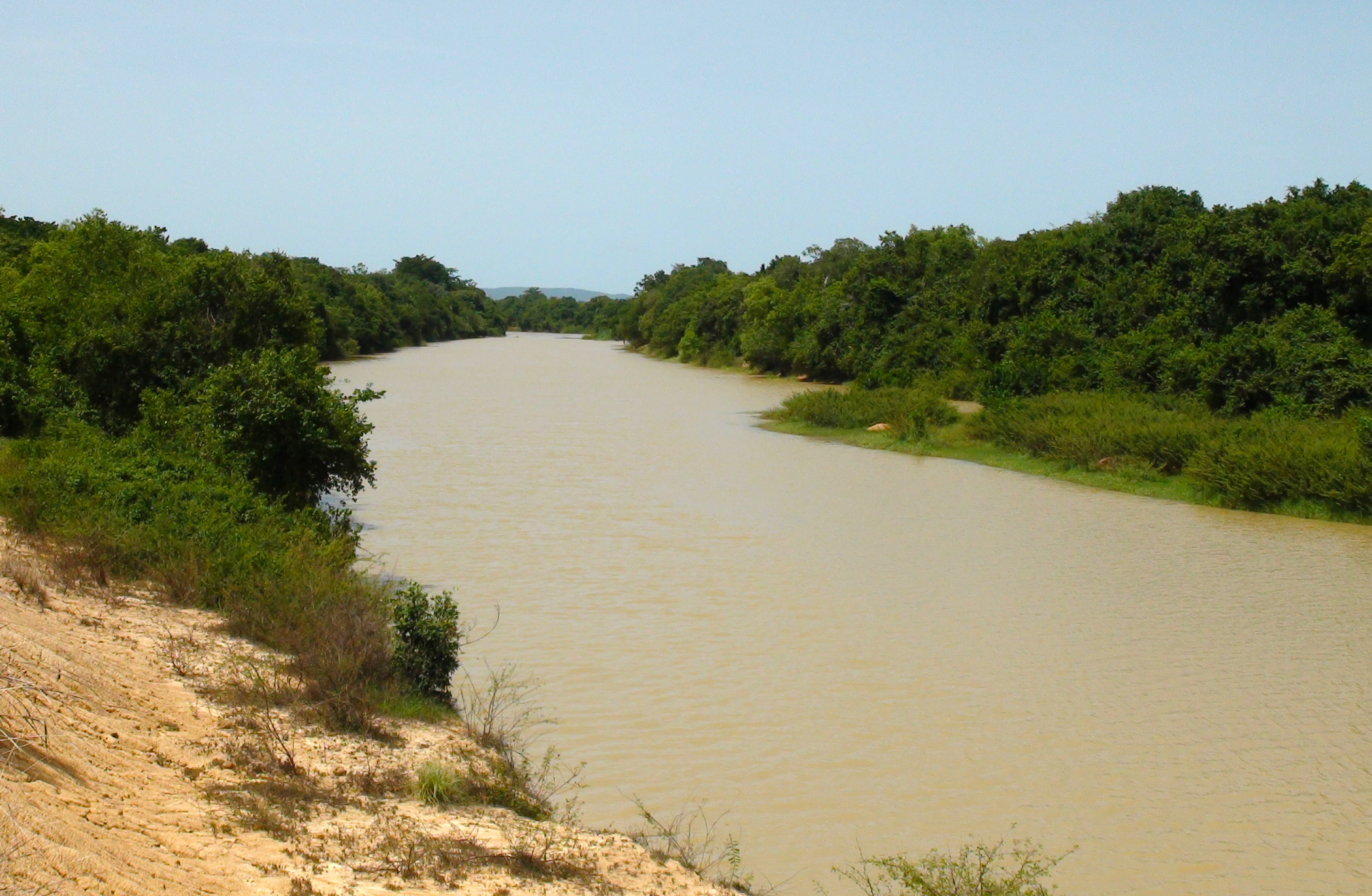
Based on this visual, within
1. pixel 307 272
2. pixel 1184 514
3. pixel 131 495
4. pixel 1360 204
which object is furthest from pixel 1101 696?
pixel 307 272

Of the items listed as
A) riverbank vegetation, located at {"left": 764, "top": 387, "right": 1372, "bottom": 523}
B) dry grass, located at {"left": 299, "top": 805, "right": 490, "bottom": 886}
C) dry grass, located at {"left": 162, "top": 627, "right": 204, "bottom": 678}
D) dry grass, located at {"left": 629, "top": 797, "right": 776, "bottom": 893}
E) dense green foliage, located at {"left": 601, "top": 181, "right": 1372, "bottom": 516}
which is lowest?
dry grass, located at {"left": 629, "top": 797, "right": 776, "bottom": 893}

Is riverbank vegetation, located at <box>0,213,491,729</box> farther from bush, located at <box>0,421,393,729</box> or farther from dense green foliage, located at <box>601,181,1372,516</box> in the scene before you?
dense green foliage, located at <box>601,181,1372,516</box>

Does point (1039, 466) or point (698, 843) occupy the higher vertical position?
point (1039, 466)

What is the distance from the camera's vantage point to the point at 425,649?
961 cm

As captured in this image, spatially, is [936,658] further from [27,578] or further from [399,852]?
[27,578]

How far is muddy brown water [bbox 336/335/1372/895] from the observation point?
27.2 feet

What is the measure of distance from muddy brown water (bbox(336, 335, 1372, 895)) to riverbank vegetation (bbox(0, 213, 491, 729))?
1620 mm

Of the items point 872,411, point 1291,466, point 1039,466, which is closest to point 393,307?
point 872,411

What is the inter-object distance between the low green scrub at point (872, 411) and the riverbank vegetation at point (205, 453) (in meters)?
15.5

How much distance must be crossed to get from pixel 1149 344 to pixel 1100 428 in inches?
332

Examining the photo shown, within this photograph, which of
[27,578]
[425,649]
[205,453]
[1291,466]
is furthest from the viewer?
[1291,466]

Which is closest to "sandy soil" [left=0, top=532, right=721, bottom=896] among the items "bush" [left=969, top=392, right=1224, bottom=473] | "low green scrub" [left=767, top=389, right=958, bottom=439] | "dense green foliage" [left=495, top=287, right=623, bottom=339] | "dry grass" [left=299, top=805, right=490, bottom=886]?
"dry grass" [left=299, top=805, right=490, bottom=886]

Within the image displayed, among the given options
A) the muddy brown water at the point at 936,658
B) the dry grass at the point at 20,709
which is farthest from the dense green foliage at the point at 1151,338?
the dry grass at the point at 20,709

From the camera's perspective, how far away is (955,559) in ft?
55.7
